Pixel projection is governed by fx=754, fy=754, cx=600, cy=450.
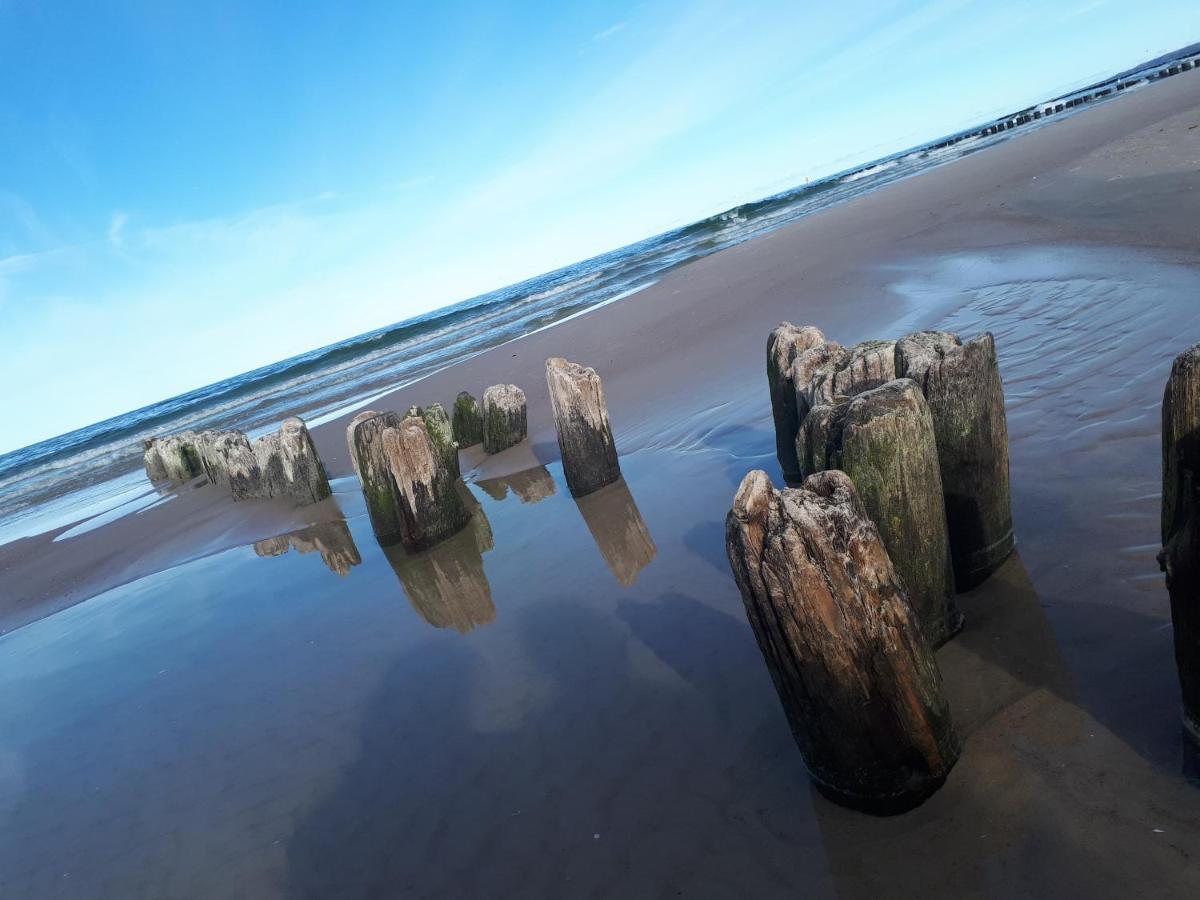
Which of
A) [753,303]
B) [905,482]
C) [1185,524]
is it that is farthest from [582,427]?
[753,303]

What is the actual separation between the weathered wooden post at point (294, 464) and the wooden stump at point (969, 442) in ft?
25.8

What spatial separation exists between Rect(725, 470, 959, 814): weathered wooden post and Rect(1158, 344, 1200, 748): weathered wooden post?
755 millimetres

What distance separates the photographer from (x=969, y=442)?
3.82 meters

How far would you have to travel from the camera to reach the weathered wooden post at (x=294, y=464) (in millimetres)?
9766

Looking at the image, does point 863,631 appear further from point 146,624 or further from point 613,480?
point 146,624

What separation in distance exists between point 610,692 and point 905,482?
1.83m

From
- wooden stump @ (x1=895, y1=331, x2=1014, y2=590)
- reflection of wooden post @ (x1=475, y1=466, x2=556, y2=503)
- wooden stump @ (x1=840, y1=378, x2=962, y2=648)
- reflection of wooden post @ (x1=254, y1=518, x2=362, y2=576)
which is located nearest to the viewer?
wooden stump @ (x1=840, y1=378, x2=962, y2=648)

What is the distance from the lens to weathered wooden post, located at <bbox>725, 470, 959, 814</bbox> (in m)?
2.59

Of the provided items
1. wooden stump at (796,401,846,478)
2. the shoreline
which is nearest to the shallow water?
wooden stump at (796,401,846,478)

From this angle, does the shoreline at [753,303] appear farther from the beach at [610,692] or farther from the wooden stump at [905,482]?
the wooden stump at [905,482]

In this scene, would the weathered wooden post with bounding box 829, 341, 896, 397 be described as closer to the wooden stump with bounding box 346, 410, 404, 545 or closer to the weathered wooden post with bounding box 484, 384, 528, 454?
the wooden stump with bounding box 346, 410, 404, 545

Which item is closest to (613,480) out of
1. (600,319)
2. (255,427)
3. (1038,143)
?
(600,319)

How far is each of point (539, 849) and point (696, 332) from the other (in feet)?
39.3

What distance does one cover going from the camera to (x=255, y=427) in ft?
68.6
